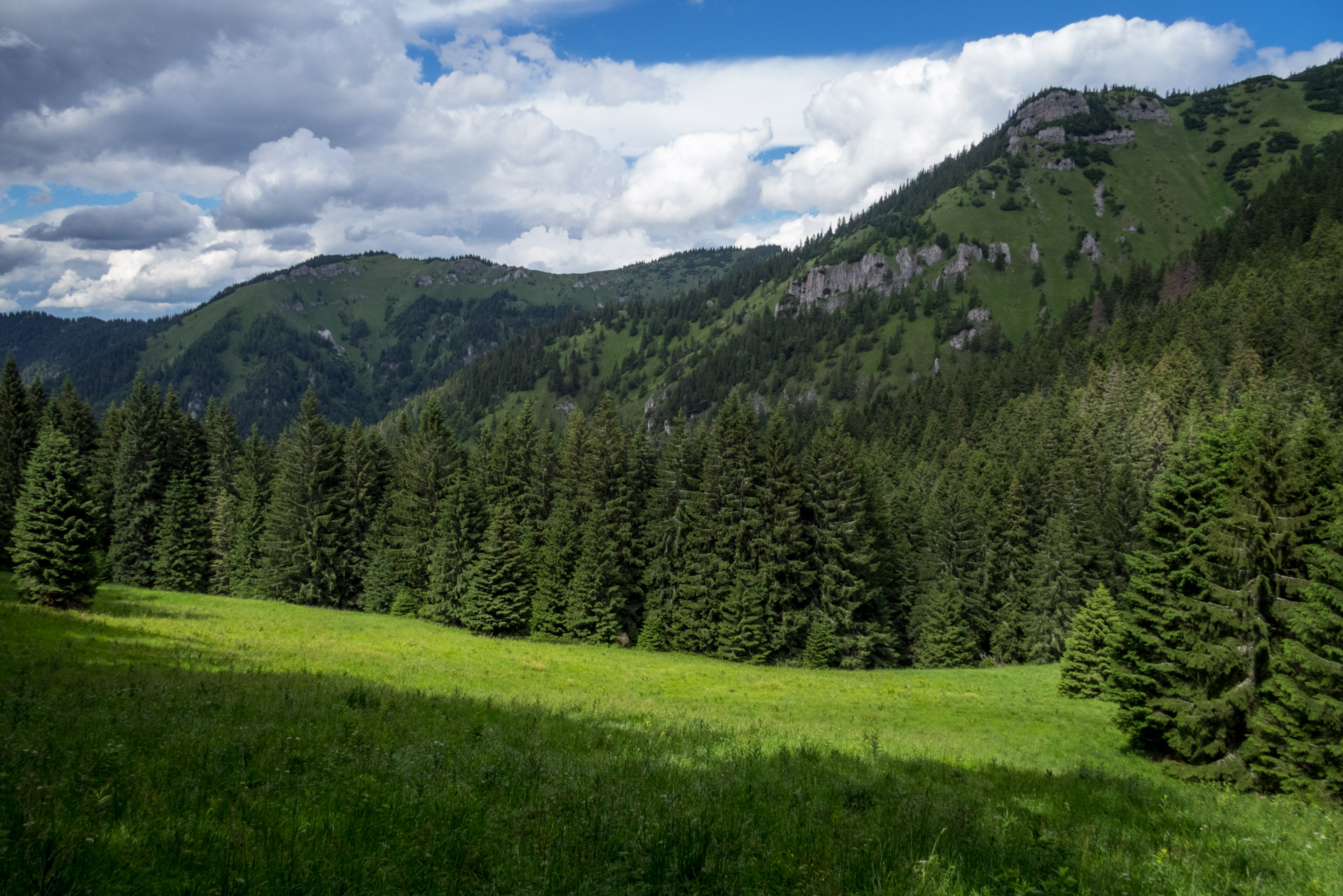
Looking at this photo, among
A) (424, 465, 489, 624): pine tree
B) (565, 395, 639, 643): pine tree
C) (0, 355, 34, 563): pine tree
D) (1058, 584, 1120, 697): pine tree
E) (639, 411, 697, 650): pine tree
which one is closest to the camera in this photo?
(1058, 584, 1120, 697): pine tree

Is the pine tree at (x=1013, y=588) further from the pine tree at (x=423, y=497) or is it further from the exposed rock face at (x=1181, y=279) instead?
the exposed rock face at (x=1181, y=279)

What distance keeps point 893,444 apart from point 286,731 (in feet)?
353

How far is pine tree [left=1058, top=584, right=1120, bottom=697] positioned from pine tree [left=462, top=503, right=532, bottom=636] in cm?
3644

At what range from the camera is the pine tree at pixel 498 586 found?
45.9m

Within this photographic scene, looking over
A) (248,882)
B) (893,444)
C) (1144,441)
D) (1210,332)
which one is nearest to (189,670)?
(248,882)

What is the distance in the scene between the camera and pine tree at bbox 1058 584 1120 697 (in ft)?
112

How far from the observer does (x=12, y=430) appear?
169 feet

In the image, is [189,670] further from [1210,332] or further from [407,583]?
[1210,332]

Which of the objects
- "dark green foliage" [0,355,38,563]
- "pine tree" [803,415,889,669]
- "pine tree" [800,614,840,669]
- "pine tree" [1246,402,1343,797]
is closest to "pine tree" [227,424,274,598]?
"dark green foliage" [0,355,38,563]

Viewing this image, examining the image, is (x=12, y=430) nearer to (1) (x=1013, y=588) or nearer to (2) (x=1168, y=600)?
(2) (x=1168, y=600)

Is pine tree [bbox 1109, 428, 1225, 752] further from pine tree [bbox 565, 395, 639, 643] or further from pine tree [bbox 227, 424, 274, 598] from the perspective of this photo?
pine tree [bbox 227, 424, 274, 598]

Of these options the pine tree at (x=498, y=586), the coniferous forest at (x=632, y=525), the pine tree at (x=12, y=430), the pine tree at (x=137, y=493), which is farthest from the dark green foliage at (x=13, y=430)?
the pine tree at (x=498, y=586)

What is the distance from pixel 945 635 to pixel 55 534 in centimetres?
6019

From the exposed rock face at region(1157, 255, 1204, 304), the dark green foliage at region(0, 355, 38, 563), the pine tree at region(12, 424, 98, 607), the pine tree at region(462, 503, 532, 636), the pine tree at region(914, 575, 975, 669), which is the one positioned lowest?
the pine tree at region(914, 575, 975, 669)
